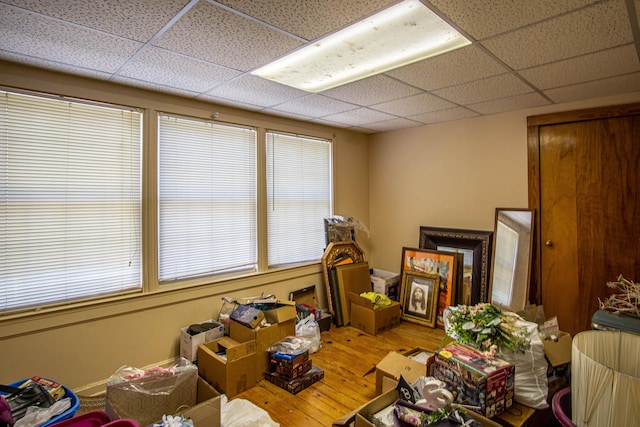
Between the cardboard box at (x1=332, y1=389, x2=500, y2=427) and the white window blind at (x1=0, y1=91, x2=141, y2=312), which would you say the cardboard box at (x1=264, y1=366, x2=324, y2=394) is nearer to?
the cardboard box at (x1=332, y1=389, x2=500, y2=427)

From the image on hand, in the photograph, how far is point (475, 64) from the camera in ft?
6.97

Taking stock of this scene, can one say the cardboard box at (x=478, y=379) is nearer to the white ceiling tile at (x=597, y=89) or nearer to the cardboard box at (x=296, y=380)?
the cardboard box at (x=296, y=380)

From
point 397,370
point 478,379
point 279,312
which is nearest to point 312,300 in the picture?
point 279,312

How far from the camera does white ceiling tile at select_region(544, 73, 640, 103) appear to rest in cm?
243

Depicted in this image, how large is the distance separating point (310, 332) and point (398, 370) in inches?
41.8

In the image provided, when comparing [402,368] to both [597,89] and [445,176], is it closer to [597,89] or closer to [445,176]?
[445,176]

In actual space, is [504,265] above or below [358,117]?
below

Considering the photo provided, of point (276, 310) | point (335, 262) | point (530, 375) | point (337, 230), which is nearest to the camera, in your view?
point (530, 375)

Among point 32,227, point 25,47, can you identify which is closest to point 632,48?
point 25,47

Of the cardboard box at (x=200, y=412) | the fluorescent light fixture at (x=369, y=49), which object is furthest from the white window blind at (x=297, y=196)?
the cardboard box at (x=200, y=412)

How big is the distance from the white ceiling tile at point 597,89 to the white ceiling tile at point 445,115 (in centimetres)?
73

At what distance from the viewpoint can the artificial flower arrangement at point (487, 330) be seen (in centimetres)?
193

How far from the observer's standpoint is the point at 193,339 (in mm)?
2629

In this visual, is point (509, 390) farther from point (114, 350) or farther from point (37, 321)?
point (37, 321)
